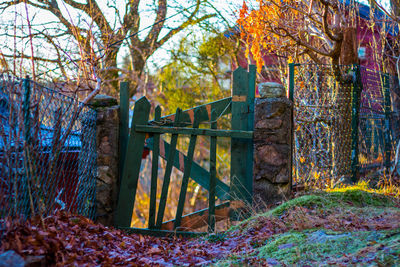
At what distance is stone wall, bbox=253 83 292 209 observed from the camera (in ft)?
16.4

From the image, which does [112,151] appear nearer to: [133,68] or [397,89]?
[133,68]

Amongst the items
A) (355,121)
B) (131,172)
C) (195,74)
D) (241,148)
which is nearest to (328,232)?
(241,148)

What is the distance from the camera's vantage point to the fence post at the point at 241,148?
5164 mm

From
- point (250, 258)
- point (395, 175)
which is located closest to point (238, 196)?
point (250, 258)

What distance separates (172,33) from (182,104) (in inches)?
82.5

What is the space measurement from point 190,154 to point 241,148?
0.74 m

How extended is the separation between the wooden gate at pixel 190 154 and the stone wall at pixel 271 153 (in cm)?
17

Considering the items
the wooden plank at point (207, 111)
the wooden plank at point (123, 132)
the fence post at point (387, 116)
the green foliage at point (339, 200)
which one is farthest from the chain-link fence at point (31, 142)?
the fence post at point (387, 116)

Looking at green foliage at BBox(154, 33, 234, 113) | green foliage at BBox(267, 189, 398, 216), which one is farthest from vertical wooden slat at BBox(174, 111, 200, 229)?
green foliage at BBox(154, 33, 234, 113)

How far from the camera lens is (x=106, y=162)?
5113 mm

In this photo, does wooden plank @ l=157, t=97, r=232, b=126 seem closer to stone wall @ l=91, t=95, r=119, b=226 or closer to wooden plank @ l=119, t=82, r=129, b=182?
wooden plank @ l=119, t=82, r=129, b=182

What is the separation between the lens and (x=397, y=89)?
1040 centimetres

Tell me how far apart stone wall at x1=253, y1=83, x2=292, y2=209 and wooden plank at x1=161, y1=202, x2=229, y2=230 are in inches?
17.0

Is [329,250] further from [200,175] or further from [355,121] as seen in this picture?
[355,121]
